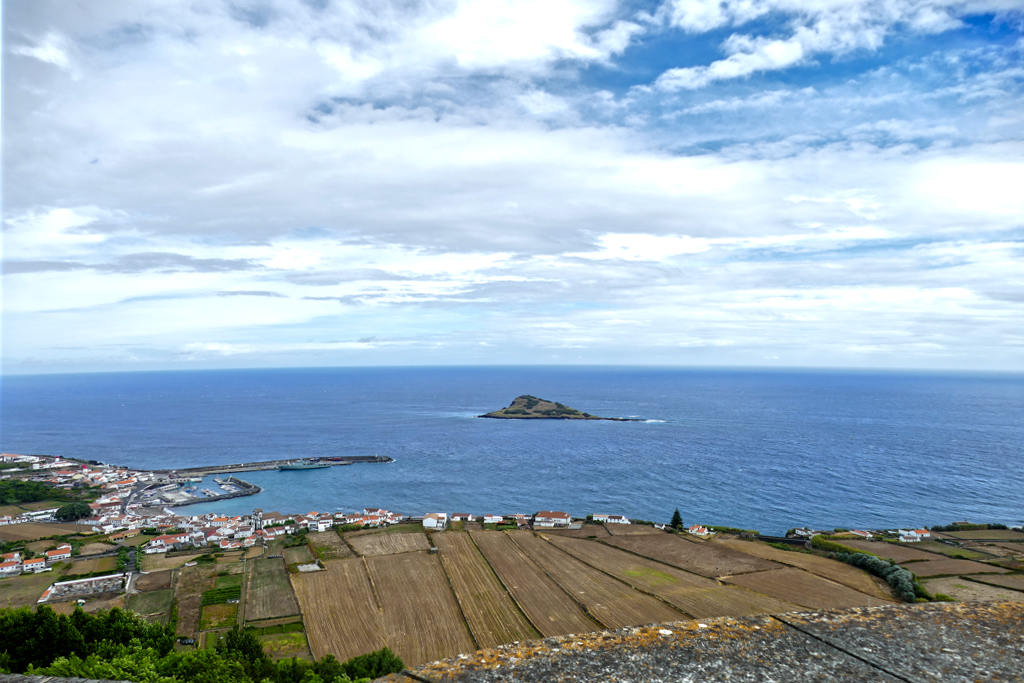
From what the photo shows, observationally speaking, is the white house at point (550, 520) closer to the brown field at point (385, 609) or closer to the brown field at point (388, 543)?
the brown field at point (388, 543)

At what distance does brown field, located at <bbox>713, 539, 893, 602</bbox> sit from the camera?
96.1 ft

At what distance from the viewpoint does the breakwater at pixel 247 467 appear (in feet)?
211

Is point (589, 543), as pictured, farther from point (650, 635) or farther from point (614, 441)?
point (614, 441)

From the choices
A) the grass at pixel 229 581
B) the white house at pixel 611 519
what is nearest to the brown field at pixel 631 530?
the white house at pixel 611 519

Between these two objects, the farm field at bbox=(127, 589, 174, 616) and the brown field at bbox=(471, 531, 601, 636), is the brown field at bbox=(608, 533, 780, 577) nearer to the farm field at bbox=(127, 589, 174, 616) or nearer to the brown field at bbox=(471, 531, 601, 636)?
the brown field at bbox=(471, 531, 601, 636)

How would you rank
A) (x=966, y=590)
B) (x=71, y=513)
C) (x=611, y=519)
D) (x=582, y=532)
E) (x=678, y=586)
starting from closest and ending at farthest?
(x=966, y=590)
(x=678, y=586)
(x=582, y=532)
(x=611, y=519)
(x=71, y=513)

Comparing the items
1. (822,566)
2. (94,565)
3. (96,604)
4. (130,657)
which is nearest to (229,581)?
(96,604)

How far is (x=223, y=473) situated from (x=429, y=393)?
10938 centimetres

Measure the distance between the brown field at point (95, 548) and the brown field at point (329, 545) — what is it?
1355cm

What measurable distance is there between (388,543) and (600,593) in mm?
16093

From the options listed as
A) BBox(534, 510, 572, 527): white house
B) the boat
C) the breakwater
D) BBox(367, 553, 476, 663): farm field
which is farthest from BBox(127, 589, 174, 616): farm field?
the breakwater

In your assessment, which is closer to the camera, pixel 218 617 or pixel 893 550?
pixel 218 617

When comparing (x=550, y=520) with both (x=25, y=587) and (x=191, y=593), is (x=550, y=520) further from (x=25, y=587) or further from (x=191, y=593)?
(x=25, y=587)

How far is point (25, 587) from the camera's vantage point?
1177 inches
